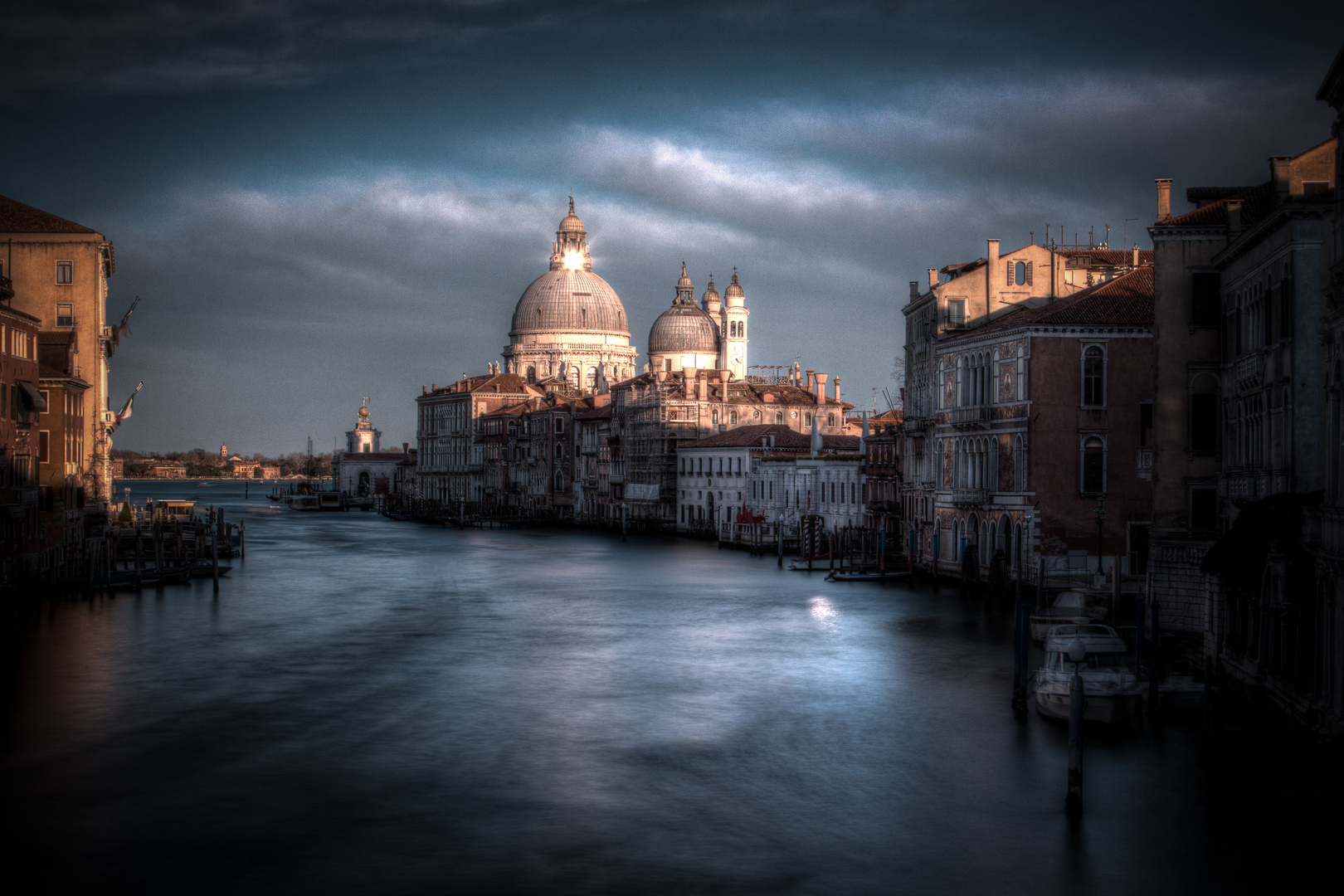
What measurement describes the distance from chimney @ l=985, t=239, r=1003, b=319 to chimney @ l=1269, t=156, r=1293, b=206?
791 inches

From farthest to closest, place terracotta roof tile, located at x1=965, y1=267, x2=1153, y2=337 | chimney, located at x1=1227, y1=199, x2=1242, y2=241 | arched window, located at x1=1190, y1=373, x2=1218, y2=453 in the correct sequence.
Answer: terracotta roof tile, located at x1=965, y1=267, x2=1153, y2=337
arched window, located at x1=1190, y1=373, x2=1218, y2=453
chimney, located at x1=1227, y1=199, x2=1242, y2=241

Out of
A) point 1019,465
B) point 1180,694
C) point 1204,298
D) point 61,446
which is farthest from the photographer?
point 61,446

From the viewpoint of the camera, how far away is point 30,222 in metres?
40.6

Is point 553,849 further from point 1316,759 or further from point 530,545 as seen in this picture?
point 530,545

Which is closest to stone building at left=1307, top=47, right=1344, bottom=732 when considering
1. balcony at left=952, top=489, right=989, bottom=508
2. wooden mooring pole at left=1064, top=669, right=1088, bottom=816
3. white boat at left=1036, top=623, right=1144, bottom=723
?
wooden mooring pole at left=1064, top=669, right=1088, bottom=816

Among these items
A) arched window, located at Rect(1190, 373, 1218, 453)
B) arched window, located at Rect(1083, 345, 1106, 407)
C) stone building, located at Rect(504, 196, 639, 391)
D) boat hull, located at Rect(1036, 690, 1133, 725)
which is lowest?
boat hull, located at Rect(1036, 690, 1133, 725)

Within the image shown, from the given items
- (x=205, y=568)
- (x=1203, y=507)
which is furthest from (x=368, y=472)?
(x=1203, y=507)

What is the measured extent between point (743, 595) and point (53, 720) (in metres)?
21.7

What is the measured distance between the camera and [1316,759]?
14148 millimetres

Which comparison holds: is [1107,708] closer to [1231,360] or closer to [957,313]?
[1231,360]

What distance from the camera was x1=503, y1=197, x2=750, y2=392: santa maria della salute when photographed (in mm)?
104562

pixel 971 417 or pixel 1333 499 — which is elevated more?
pixel 971 417

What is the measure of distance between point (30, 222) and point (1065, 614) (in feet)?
101

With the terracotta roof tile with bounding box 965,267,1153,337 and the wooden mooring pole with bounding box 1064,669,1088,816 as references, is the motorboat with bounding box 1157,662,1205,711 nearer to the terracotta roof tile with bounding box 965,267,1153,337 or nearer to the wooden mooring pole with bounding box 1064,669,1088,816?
the wooden mooring pole with bounding box 1064,669,1088,816
